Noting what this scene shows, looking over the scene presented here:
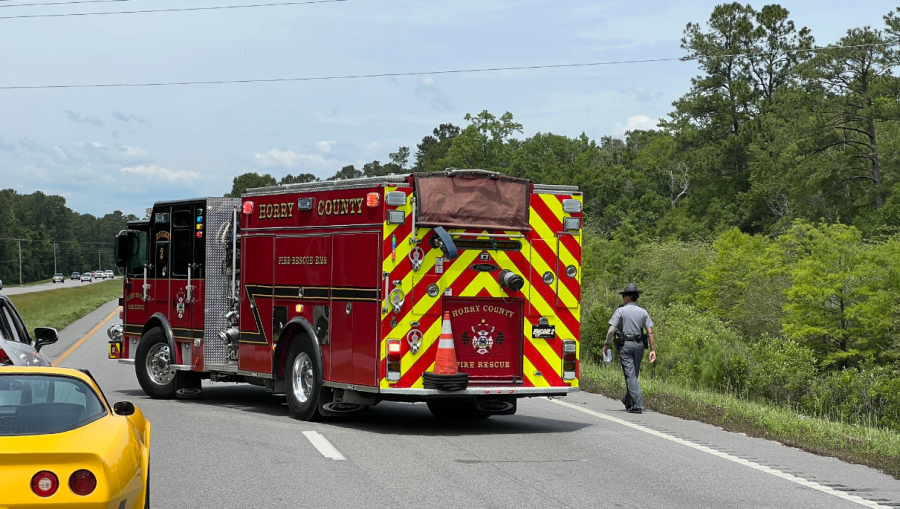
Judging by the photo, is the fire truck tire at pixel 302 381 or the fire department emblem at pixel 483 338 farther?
the fire truck tire at pixel 302 381

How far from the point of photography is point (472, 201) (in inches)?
496

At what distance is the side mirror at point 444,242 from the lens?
40.1 ft

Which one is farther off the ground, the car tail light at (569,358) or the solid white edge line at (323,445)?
the car tail light at (569,358)

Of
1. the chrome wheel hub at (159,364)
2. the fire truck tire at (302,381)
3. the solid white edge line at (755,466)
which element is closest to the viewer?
the solid white edge line at (755,466)

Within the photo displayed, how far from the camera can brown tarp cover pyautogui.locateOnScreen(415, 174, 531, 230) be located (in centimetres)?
1235

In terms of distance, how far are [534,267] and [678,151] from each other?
6343 centimetres

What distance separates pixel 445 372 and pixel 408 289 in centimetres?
103

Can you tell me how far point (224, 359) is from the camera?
607 inches

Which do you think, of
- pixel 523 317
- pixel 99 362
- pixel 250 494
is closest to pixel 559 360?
pixel 523 317

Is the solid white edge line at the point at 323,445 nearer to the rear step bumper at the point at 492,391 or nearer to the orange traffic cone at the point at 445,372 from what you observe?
the rear step bumper at the point at 492,391

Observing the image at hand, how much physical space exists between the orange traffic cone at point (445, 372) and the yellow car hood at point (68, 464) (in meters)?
6.43

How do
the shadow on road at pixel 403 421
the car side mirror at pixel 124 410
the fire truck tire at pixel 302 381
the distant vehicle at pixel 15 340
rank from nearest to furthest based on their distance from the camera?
the car side mirror at pixel 124 410 < the distant vehicle at pixel 15 340 < the shadow on road at pixel 403 421 < the fire truck tire at pixel 302 381

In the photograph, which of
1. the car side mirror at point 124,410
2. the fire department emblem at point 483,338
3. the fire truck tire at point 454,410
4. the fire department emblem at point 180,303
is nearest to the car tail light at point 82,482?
the car side mirror at point 124,410

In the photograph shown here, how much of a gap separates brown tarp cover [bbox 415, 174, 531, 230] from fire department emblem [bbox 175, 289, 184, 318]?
17.1 feet
